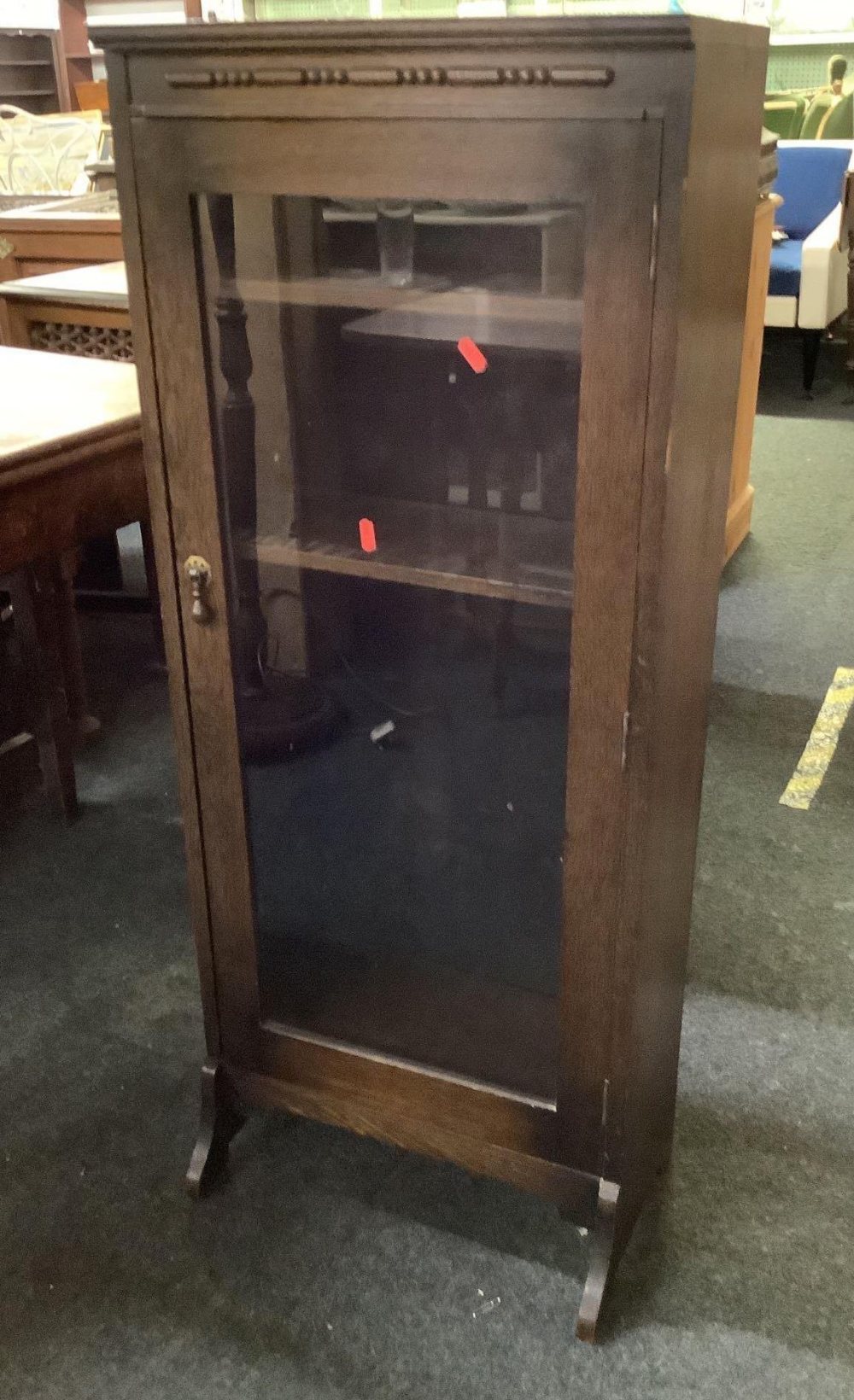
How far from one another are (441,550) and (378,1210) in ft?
2.49

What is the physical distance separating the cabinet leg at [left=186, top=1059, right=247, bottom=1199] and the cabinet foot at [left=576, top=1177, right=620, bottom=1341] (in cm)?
44

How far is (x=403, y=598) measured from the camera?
111 centimetres

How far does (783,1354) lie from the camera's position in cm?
119

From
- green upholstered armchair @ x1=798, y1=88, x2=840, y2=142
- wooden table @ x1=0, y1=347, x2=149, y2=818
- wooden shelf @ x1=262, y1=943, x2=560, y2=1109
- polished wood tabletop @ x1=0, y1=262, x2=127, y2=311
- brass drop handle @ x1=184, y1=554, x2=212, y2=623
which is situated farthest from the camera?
green upholstered armchair @ x1=798, y1=88, x2=840, y2=142

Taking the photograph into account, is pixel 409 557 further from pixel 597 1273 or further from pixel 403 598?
pixel 597 1273

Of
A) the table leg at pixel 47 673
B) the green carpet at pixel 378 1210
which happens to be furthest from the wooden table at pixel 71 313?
the green carpet at pixel 378 1210

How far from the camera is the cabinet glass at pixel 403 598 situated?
3.18 ft

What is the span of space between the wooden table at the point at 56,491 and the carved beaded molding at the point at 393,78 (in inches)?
32.3

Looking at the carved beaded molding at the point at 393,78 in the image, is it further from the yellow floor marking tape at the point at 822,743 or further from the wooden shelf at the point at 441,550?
the yellow floor marking tape at the point at 822,743

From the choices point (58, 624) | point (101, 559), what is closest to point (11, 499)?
point (58, 624)

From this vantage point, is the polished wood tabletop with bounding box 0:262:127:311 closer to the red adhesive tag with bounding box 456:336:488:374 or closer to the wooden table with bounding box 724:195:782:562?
the wooden table with bounding box 724:195:782:562

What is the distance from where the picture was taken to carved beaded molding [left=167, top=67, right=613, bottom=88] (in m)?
0.79

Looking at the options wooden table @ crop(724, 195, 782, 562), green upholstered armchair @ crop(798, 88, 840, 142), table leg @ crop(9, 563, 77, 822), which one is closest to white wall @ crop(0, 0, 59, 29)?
green upholstered armchair @ crop(798, 88, 840, 142)

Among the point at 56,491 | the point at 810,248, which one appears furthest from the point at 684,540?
the point at 810,248
